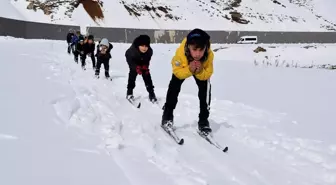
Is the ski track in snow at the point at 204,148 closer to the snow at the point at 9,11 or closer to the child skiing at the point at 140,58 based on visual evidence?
the child skiing at the point at 140,58

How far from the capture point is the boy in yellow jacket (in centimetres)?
531

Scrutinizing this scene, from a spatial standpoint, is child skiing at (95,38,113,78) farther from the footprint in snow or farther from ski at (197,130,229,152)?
the footprint in snow

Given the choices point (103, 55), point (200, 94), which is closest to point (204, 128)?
point (200, 94)

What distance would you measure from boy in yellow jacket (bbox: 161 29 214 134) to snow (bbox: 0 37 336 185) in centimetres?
34

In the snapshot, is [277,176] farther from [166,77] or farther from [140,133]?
[166,77]

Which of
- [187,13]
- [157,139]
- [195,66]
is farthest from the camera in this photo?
[187,13]

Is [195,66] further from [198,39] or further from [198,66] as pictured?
[198,39]

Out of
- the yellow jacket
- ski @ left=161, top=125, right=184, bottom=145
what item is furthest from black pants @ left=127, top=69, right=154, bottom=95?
the yellow jacket

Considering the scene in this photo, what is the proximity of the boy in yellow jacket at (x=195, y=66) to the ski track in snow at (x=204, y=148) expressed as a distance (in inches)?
14.1

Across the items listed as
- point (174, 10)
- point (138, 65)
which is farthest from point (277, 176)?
point (174, 10)

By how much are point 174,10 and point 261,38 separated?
1405cm

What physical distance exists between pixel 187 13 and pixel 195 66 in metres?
55.4

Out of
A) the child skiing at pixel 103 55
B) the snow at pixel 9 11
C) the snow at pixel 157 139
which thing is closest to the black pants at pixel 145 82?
the snow at pixel 157 139

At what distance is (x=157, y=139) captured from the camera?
5.19 metres
